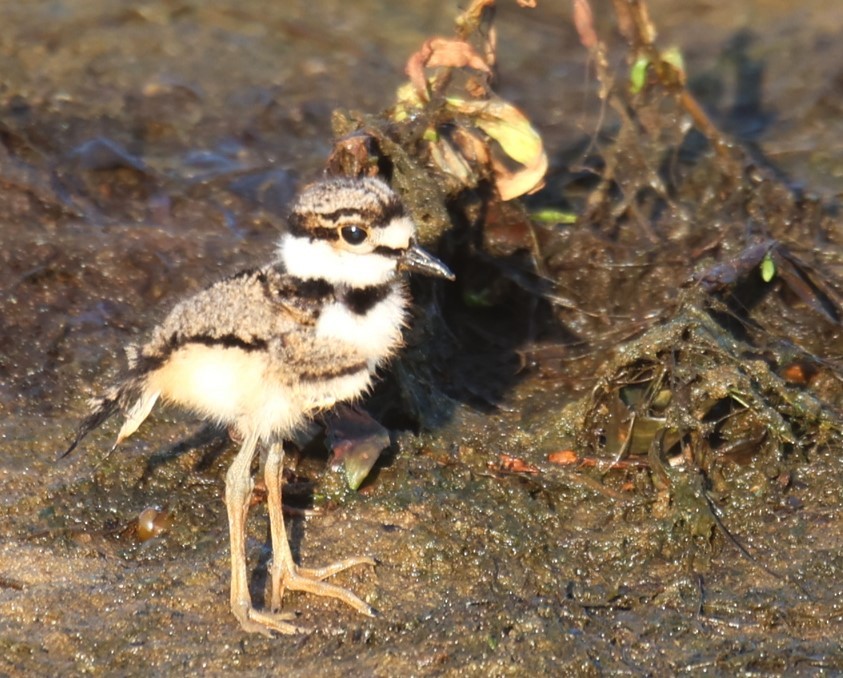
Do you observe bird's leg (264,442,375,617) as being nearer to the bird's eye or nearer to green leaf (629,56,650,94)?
the bird's eye

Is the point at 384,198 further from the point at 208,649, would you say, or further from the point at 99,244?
the point at 99,244

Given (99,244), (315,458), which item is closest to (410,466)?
(315,458)

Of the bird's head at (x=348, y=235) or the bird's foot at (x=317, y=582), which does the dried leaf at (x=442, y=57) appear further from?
the bird's foot at (x=317, y=582)

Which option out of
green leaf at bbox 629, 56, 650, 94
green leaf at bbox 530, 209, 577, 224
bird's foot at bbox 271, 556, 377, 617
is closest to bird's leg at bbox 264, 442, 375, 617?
bird's foot at bbox 271, 556, 377, 617

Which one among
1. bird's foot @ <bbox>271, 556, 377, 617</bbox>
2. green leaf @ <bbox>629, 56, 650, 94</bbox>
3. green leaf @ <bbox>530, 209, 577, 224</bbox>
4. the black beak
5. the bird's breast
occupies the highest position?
the black beak

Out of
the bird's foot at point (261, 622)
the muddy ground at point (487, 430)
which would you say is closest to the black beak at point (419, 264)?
the muddy ground at point (487, 430)

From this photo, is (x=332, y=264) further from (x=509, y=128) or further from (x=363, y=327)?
(x=509, y=128)
